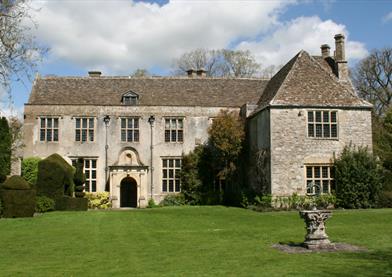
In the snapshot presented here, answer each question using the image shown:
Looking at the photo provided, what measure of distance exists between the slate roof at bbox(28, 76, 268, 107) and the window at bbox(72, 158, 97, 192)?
12.9 ft

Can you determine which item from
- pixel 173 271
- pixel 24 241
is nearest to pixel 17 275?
pixel 173 271

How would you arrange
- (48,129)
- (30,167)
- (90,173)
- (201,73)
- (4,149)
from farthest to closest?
(201,73) → (48,129) → (90,173) → (30,167) → (4,149)

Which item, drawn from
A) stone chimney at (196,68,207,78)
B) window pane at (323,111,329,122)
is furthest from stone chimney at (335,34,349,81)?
stone chimney at (196,68,207,78)

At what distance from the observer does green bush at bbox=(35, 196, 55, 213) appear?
25064 mm

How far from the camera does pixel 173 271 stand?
931 cm

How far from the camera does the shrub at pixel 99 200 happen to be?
99.9ft

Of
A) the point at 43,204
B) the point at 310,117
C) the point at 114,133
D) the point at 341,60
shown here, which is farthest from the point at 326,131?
the point at 43,204

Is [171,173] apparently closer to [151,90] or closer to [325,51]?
[151,90]

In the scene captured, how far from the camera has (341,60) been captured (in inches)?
1204

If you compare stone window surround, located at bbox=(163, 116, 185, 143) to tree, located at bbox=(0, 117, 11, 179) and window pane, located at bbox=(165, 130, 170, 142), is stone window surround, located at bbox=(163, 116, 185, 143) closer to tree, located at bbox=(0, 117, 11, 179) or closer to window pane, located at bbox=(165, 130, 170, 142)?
window pane, located at bbox=(165, 130, 170, 142)

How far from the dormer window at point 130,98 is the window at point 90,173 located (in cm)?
448

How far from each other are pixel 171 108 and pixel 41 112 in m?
8.59

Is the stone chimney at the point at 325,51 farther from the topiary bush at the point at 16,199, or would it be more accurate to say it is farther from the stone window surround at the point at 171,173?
the topiary bush at the point at 16,199

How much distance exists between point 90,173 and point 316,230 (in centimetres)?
2199
